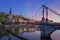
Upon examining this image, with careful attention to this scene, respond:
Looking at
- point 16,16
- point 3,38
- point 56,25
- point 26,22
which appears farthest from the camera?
point 16,16

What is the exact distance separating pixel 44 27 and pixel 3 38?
2.50 m

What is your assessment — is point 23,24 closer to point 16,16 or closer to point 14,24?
point 14,24

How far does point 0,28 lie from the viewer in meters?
11.4

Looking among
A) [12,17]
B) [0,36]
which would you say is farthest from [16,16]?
[0,36]

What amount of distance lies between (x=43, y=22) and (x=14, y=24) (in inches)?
59.2

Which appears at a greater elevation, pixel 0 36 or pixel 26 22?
pixel 26 22

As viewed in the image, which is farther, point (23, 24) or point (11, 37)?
point (11, 37)

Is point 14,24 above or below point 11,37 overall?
above

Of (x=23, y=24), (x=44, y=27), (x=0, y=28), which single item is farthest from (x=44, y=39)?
(x=0, y=28)

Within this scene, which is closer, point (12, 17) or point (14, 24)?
point (14, 24)

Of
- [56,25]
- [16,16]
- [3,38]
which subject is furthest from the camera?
[16,16]

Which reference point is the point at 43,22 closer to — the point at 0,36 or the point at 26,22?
the point at 26,22

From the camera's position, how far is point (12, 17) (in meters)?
14.0

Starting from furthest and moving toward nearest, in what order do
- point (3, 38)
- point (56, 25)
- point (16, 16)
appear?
point (16, 16) < point (3, 38) < point (56, 25)
